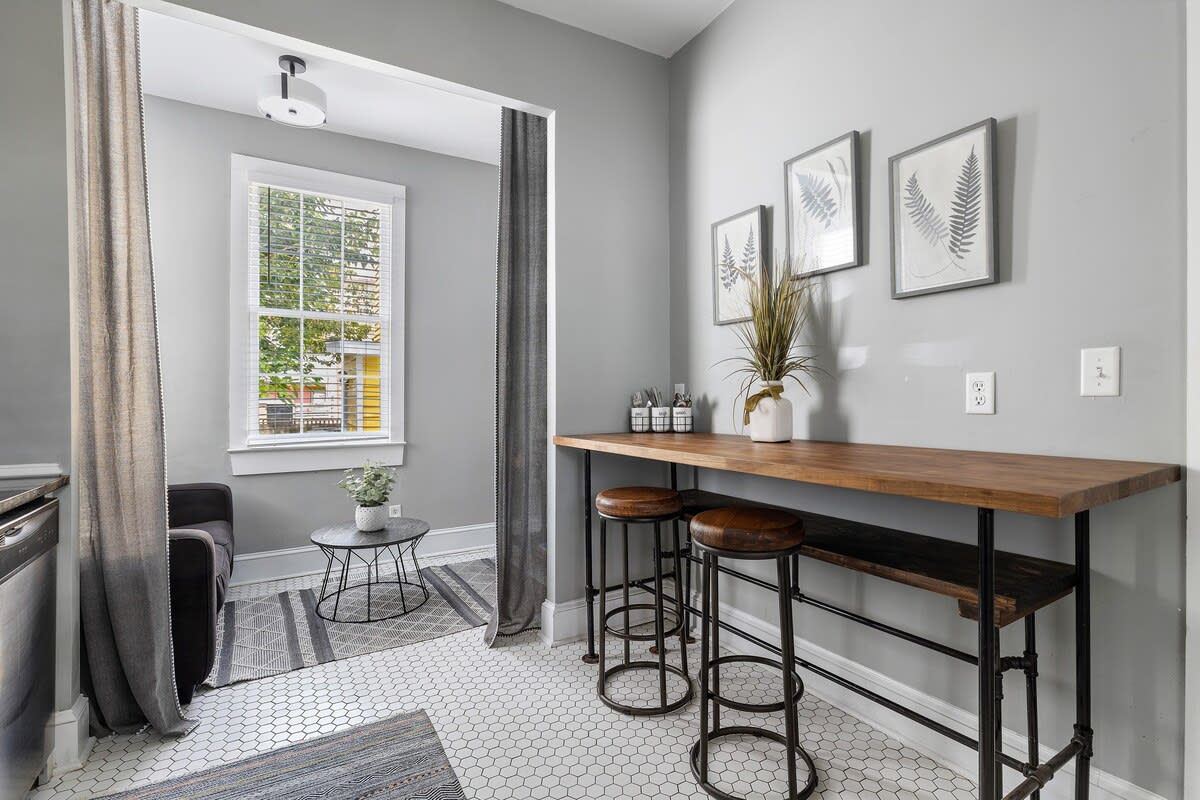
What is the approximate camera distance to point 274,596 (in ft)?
10.6

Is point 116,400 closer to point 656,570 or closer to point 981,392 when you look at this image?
point 656,570

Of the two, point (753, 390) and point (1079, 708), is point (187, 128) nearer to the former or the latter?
point (753, 390)

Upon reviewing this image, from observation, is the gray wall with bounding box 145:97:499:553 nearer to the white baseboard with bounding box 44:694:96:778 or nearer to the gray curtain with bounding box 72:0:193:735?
the gray curtain with bounding box 72:0:193:735

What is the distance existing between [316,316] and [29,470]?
2058 mm

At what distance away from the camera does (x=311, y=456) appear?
11.8 ft

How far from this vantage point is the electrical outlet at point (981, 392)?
1.63 meters

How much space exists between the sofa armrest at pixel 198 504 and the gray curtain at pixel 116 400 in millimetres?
1187

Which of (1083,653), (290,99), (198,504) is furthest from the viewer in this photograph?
(198,504)

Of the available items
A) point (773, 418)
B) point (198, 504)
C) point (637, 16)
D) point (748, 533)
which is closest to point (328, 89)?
point (637, 16)

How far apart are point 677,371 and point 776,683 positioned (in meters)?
1.44

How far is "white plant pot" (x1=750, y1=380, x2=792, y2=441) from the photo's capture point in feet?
6.75

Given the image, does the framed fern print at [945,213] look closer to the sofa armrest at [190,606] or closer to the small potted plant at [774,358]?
the small potted plant at [774,358]

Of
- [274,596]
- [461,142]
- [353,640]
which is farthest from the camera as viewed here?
[461,142]

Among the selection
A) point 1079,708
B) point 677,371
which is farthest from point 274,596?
point 1079,708
